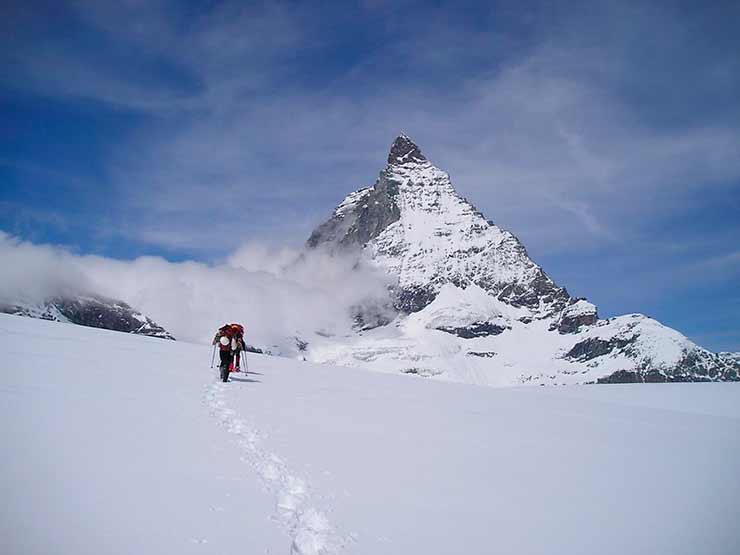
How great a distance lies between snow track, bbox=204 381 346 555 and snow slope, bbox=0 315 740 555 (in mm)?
27

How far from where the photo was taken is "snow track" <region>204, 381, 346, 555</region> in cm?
566

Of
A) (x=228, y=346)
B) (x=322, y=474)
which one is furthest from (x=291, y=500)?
(x=228, y=346)

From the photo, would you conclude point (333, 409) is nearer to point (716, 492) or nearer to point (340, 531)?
point (340, 531)

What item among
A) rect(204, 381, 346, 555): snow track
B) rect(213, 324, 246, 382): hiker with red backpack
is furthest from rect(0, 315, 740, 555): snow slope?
rect(213, 324, 246, 382): hiker with red backpack

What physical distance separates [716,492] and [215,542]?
8649 mm

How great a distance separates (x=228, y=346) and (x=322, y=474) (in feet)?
34.8

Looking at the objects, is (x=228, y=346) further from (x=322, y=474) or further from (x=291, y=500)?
(x=291, y=500)

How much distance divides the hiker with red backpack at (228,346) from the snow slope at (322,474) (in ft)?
5.59

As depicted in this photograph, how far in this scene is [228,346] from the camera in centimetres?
1745

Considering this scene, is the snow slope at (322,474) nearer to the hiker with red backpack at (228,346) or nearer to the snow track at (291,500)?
the snow track at (291,500)

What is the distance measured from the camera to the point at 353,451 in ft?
30.1

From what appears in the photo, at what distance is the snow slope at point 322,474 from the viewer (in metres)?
5.42

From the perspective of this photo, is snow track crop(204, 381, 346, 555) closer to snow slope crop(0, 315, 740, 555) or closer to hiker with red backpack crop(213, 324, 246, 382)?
snow slope crop(0, 315, 740, 555)

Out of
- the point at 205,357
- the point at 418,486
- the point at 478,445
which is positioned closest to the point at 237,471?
the point at 418,486
